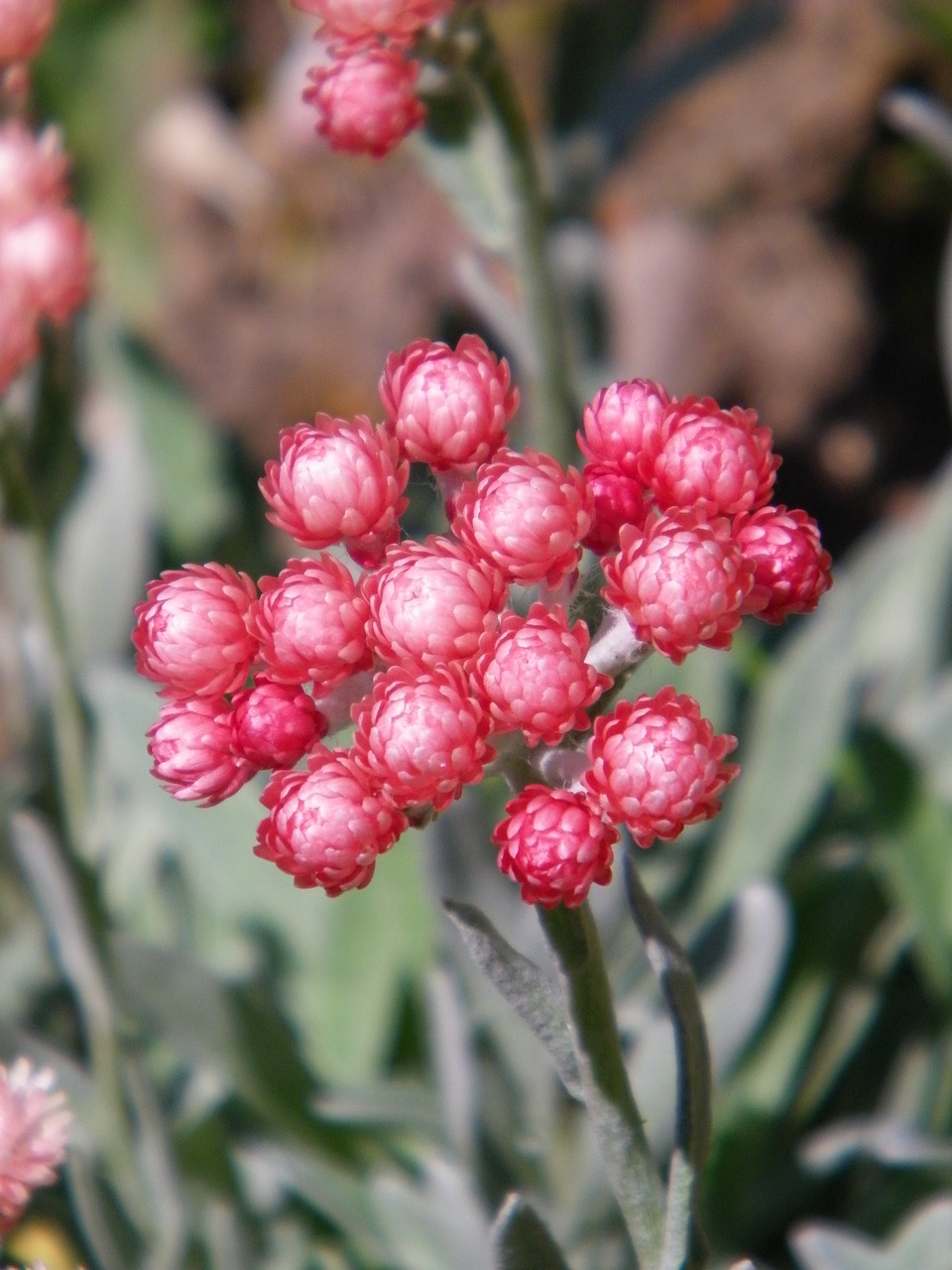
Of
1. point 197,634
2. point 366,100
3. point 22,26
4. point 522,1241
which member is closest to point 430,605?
point 197,634

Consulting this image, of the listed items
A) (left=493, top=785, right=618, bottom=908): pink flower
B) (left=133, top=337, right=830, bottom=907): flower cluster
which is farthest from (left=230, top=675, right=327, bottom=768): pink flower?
(left=493, top=785, right=618, bottom=908): pink flower

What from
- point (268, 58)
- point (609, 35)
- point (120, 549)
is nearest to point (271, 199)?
point (268, 58)

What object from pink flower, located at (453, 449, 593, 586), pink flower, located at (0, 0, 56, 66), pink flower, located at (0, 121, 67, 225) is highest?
pink flower, located at (0, 0, 56, 66)

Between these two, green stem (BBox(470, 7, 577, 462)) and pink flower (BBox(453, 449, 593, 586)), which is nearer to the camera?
pink flower (BBox(453, 449, 593, 586))

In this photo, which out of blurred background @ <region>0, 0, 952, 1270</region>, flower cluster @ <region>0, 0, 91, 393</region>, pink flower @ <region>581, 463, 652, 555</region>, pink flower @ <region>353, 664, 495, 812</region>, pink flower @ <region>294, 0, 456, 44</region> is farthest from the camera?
blurred background @ <region>0, 0, 952, 1270</region>

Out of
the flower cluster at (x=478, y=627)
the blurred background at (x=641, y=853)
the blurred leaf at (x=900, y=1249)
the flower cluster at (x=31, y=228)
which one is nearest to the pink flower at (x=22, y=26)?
the flower cluster at (x=31, y=228)

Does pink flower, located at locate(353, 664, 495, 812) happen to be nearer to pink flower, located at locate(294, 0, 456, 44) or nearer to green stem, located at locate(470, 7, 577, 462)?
pink flower, located at locate(294, 0, 456, 44)
